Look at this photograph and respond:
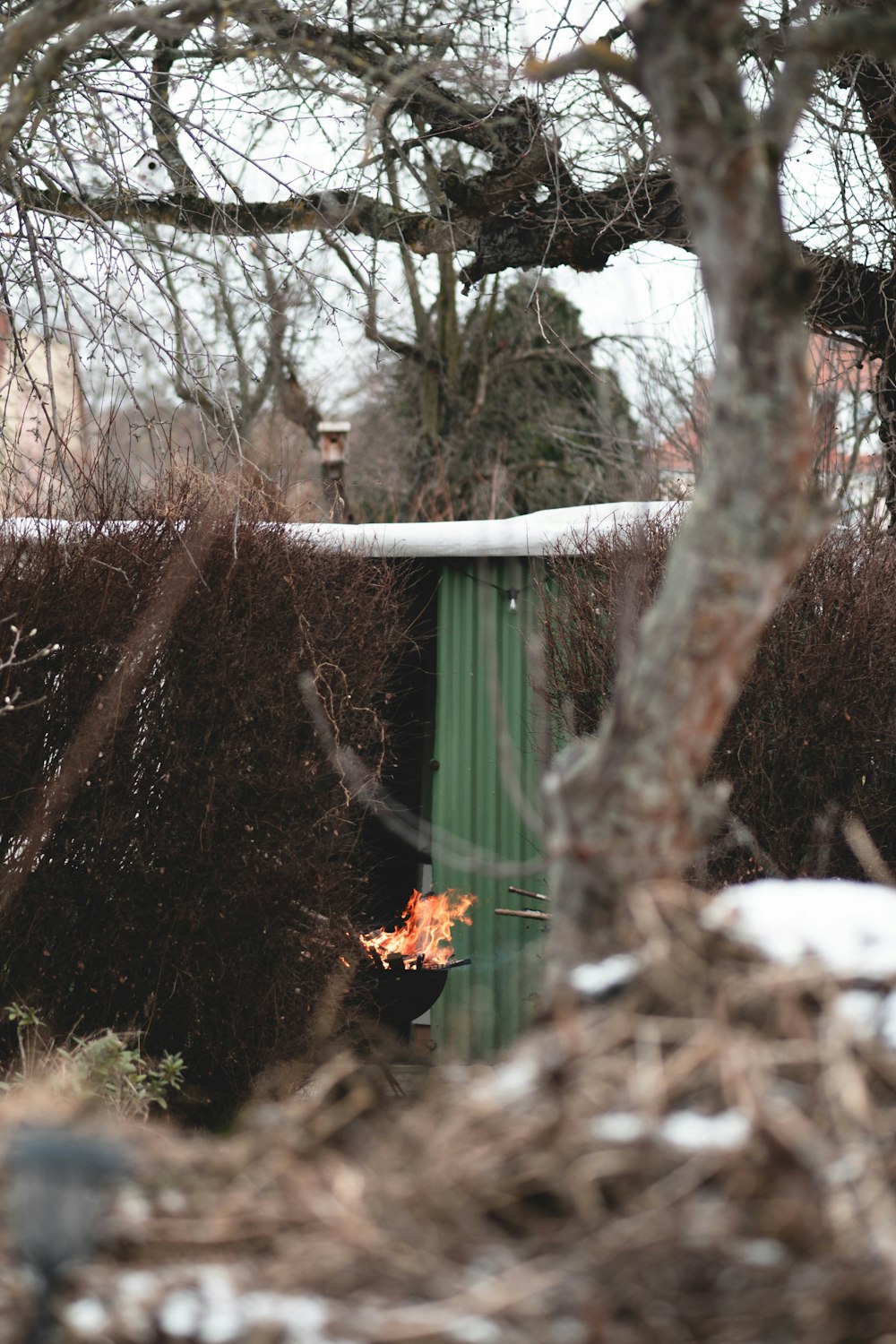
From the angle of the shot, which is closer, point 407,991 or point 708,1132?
point 708,1132

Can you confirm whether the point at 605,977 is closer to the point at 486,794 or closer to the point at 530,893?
the point at 530,893

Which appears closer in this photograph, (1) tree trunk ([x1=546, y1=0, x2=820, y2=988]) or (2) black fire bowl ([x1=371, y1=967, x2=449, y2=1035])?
(1) tree trunk ([x1=546, y1=0, x2=820, y2=988])

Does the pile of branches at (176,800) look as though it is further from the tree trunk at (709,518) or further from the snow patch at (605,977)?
the snow patch at (605,977)

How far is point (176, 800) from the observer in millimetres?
5762

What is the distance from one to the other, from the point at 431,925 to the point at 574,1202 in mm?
5898

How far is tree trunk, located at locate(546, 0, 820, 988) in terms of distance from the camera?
6.64 feet

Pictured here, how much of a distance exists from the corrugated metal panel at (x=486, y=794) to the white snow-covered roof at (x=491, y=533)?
0.56ft

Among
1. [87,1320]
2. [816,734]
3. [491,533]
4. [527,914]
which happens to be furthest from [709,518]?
[491,533]

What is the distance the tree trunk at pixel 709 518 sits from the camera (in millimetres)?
2025

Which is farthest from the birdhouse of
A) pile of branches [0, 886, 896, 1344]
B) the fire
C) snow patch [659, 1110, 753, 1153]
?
snow patch [659, 1110, 753, 1153]

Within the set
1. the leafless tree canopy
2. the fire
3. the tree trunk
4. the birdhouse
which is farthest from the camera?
the birdhouse

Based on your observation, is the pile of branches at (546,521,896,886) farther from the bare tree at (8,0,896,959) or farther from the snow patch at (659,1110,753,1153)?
the snow patch at (659,1110,753,1153)

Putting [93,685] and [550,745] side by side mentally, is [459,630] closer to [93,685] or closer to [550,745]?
[550,745]

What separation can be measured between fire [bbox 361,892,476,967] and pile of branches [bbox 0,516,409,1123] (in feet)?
3.94
